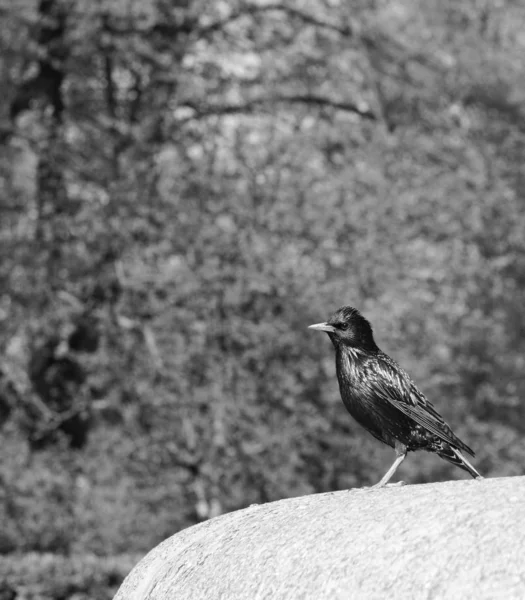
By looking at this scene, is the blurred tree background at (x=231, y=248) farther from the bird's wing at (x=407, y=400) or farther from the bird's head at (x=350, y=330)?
the bird's wing at (x=407, y=400)

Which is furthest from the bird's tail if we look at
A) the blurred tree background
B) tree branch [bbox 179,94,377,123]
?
tree branch [bbox 179,94,377,123]

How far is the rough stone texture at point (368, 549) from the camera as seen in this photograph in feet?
10.4

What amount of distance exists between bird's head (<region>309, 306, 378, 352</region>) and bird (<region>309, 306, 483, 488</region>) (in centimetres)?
1

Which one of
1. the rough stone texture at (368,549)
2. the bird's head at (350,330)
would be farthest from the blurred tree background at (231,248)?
the rough stone texture at (368,549)

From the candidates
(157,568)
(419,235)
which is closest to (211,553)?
(157,568)

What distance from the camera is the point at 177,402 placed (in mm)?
10156

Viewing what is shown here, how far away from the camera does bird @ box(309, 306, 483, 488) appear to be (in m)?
4.91

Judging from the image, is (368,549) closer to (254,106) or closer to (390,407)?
(390,407)

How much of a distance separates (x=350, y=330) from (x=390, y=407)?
0.50 metres

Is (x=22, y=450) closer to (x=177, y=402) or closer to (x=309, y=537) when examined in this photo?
(x=177, y=402)

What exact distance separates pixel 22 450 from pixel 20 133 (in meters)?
3.71

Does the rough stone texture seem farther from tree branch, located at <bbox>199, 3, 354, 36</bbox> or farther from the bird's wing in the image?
tree branch, located at <bbox>199, 3, 354, 36</bbox>

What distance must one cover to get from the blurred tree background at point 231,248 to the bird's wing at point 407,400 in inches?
193

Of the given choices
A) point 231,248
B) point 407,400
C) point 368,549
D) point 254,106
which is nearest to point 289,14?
point 254,106
